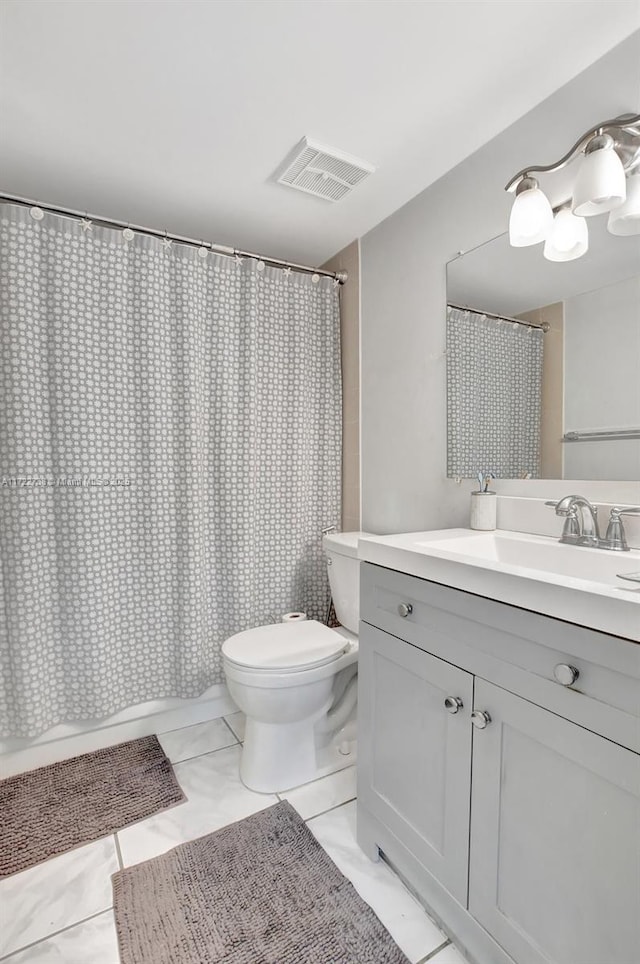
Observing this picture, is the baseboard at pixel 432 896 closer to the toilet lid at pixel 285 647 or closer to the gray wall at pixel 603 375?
the toilet lid at pixel 285 647

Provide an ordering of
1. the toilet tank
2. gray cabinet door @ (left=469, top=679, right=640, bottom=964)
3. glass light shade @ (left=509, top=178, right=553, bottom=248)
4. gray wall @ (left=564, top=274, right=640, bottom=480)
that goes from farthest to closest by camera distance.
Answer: the toilet tank
glass light shade @ (left=509, top=178, right=553, bottom=248)
gray wall @ (left=564, top=274, right=640, bottom=480)
gray cabinet door @ (left=469, top=679, right=640, bottom=964)

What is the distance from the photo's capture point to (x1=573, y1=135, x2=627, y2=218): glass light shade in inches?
42.9

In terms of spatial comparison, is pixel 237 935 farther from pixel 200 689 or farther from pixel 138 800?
pixel 200 689

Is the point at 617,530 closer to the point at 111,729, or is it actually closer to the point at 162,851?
the point at 162,851

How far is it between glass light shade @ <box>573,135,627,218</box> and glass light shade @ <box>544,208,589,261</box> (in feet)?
0.30

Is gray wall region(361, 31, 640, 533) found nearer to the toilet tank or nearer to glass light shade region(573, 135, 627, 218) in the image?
glass light shade region(573, 135, 627, 218)

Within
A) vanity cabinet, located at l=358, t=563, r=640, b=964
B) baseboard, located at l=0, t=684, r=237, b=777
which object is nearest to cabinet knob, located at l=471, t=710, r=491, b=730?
vanity cabinet, located at l=358, t=563, r=640, b=964

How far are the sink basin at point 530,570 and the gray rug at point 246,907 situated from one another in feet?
2.76

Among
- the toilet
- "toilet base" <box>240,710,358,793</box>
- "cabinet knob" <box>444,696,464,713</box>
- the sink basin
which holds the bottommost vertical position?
"toilet base" <box>240,710,358,793</box>

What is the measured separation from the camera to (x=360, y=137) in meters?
1.41

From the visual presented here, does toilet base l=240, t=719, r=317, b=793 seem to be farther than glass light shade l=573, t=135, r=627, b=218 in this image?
Yes

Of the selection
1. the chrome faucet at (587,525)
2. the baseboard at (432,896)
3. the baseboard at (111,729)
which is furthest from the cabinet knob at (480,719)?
the baseboard at (111,729)

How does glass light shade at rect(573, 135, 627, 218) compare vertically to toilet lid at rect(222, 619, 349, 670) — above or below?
above

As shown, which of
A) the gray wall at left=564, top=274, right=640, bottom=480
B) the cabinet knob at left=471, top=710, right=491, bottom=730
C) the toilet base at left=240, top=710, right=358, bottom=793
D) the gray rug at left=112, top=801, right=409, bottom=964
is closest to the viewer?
the cabinet knob at left=471, top=710, right=491, bottom=730
